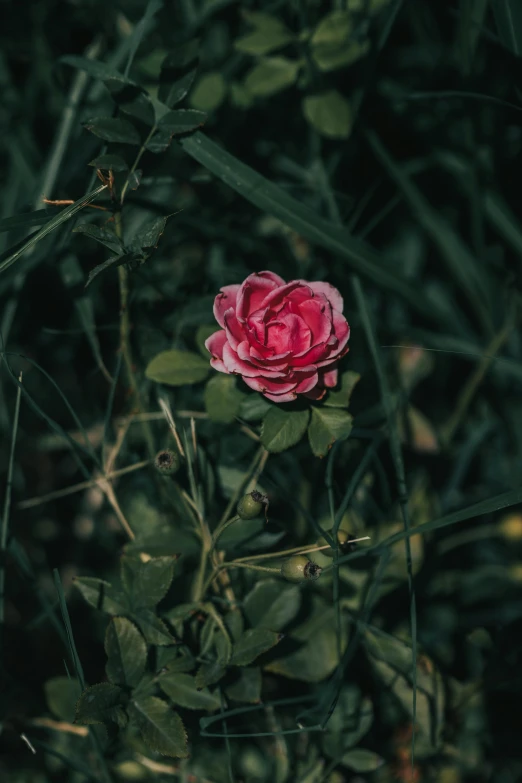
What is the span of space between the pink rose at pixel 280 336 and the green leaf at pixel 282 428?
49 millimetres

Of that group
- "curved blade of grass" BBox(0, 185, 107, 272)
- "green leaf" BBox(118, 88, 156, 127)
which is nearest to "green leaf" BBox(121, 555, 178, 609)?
"curved blade of grass" BBox(0, 185, 107, 272)

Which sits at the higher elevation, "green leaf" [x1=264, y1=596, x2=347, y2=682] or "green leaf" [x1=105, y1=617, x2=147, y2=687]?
"green leaf" [x1=105, y1=617, x2=147, y2=687]

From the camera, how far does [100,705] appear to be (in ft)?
3.82

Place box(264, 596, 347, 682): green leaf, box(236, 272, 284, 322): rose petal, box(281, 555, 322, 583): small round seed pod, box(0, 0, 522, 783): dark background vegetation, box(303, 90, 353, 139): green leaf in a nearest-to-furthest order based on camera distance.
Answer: box(281, 555, 322, 583): small round seed pod → box(236, 272, 284, 322): rose petal → box(264, 596, 347, 682): green leaf → box(0, 0, 522, 783): dark background vegetation → box(303, 90, 353, 139): green leaf

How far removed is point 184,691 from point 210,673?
0.23 ft

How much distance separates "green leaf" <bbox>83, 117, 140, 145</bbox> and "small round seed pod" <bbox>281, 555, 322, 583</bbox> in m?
0.80

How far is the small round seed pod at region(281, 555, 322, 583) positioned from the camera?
1097 mm

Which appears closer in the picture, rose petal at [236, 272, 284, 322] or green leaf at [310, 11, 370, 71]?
rose petal at [236, 272, 284, 322]

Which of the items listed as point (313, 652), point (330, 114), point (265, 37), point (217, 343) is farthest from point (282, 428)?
point (265, 37)

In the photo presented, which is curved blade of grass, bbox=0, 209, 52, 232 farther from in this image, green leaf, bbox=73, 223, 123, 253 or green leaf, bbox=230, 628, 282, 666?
green leaf, bbox=230, 628, 282, 666

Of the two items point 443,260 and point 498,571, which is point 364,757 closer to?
point 498,571

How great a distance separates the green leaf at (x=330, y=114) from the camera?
5.50ft

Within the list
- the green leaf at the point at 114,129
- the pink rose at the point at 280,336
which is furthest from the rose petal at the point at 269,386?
the green leaf at the point at 114,129

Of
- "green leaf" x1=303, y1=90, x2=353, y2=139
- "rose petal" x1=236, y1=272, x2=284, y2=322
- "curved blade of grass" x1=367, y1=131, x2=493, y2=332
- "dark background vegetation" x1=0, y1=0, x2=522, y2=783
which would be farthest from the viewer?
"curved blade of grass" x1=367, y1=131, x2=493, y2=332
